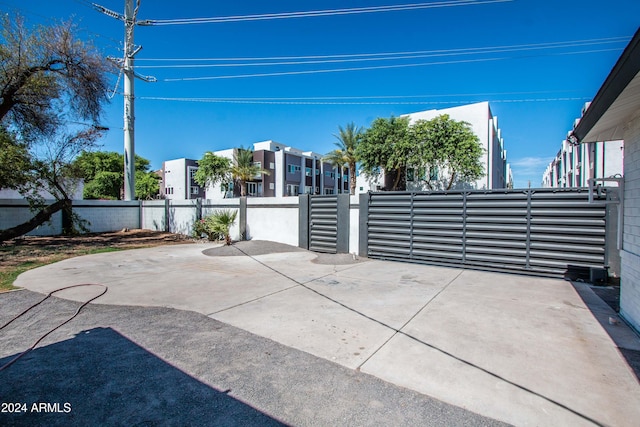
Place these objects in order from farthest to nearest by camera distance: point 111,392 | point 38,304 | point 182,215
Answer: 1. point 182,215
2. point 38,304
3. point 111,392

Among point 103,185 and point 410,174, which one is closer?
point 410,174

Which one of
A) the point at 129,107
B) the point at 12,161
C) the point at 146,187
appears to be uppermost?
the point at 129,107

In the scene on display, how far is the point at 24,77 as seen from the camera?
10500 millimetres

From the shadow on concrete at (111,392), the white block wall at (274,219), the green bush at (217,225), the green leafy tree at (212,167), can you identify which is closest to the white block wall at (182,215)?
the green bush at (217,225)

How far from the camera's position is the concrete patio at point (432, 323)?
2.54 meters

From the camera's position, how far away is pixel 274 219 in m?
12.5

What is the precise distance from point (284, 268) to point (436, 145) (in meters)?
15.1

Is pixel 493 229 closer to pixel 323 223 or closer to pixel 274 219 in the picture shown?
pixel 323 223

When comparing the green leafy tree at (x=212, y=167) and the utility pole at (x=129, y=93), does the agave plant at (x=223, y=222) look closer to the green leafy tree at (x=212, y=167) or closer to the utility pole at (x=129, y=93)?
the utility pole at (x=129, y=93)

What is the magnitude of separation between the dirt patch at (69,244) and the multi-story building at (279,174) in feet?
71.8

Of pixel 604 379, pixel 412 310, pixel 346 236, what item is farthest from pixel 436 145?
pixel 604 379

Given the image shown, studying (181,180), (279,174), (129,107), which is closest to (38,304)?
(129,107)

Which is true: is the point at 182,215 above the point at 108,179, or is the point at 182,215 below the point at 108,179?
below

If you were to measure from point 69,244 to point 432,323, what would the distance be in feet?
48.3
